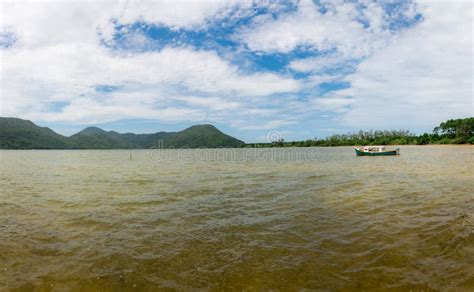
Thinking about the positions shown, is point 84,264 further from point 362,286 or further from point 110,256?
point 362,286

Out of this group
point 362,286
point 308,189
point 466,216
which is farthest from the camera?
point 308,189

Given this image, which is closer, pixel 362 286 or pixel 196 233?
pixel 362 286

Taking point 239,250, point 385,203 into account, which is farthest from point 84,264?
point 385,203

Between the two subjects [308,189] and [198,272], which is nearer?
[198,272]

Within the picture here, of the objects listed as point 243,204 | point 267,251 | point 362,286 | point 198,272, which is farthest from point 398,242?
point 243,204

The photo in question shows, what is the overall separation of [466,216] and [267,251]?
27.8 ft

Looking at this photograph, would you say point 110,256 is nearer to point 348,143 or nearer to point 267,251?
point 267,251

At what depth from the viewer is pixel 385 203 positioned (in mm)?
13352

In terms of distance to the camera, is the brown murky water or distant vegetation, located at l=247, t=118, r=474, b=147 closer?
the brown murky water

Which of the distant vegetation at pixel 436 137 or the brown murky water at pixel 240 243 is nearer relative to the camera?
the brown murky water at pixel 240 243

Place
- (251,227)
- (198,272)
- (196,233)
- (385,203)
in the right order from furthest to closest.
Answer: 1. (385,203)
2. (251,227)
3. (196,233)
4. (198,272)

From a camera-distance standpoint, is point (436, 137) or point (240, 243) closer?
point (240, 243)

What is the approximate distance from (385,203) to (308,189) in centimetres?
533

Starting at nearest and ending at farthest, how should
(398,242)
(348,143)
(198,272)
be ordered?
(198,272) < (398,242) < (348,143)
